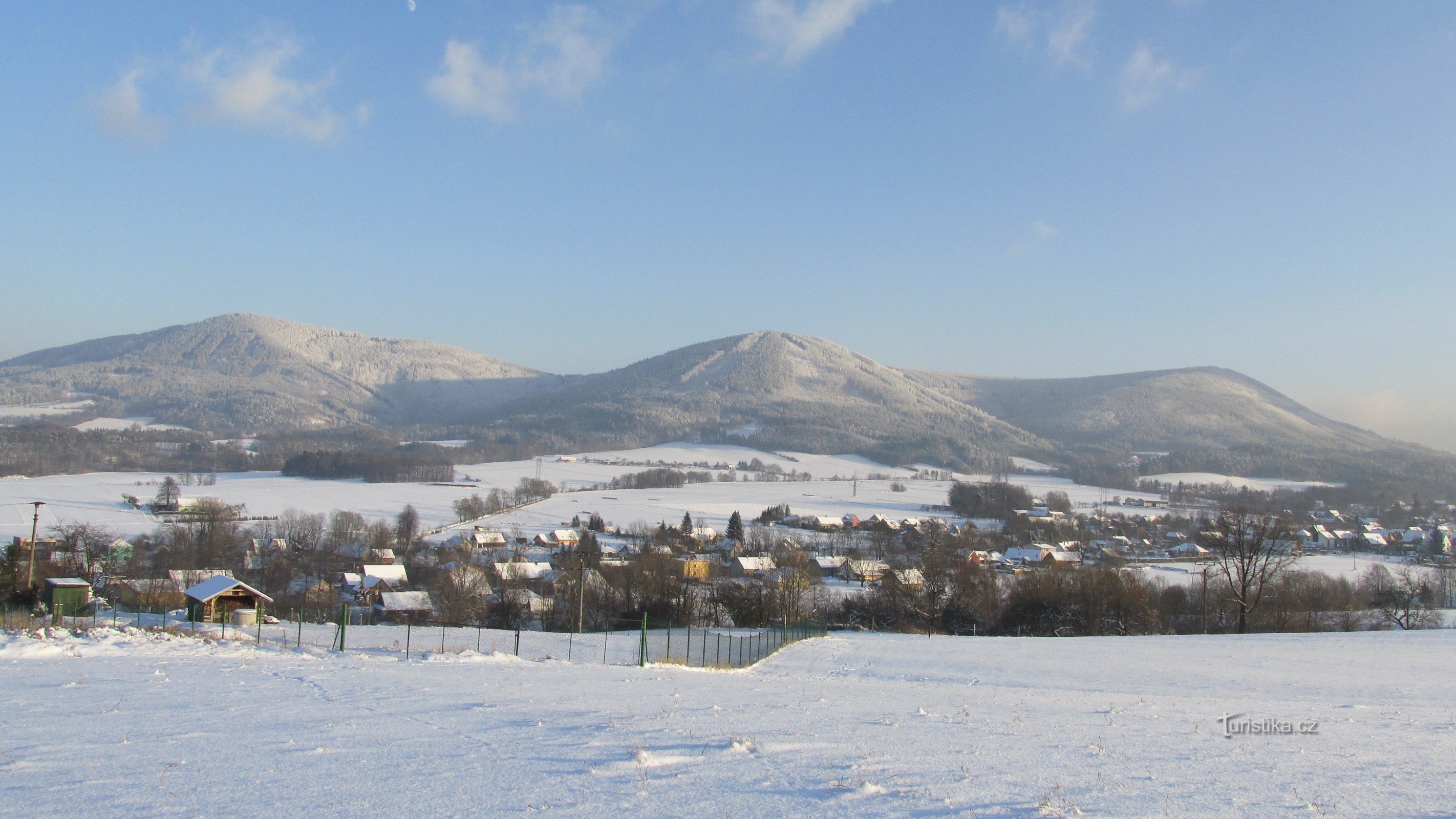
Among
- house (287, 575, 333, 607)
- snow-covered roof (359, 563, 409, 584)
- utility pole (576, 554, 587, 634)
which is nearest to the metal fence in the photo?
utility pole (576, 554, 587, 634)

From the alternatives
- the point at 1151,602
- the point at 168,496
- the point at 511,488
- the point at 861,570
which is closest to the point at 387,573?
the point at 861,570

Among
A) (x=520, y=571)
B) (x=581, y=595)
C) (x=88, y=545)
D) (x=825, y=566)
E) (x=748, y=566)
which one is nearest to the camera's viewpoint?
(x=581, y=595)

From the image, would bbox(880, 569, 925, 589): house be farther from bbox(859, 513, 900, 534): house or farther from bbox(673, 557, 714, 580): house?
bbox(859, 513, 900, 534): house

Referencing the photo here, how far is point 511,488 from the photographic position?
11275 cm

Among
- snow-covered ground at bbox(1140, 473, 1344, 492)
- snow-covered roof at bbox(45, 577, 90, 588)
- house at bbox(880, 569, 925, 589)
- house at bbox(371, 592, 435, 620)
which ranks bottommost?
house at bbox(371, 592, 435, 620)

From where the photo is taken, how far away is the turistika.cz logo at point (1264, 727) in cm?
1045

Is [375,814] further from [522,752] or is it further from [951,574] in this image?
[951,574]

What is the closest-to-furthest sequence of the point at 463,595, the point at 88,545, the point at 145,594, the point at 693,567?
1. the point at 145,594
2. the point at 463,595
3. the point at 88,545
4. the point at 693,567

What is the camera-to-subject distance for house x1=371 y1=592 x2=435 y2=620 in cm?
4256

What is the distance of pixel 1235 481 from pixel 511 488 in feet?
444

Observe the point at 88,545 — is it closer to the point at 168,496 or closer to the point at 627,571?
the point at 627,571

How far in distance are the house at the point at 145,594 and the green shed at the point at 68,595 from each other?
3.91 meters

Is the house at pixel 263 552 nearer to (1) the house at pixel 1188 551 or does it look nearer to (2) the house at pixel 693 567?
(2) the house at pixel 693 567

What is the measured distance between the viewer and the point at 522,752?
7.24 metres
